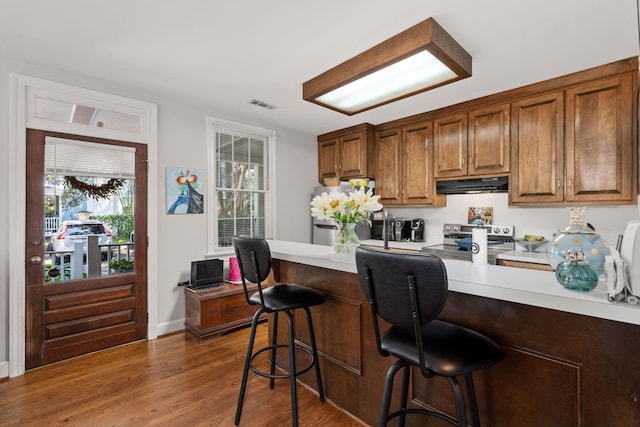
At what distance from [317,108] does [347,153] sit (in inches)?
39.0

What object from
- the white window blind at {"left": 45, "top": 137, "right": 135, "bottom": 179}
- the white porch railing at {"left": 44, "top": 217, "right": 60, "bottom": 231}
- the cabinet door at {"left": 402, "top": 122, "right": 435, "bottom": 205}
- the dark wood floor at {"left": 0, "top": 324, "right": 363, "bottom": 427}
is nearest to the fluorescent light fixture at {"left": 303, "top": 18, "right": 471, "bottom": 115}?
the cabinet door at {"left": 402, "top": 122, "right": 435, "bottom": 205}

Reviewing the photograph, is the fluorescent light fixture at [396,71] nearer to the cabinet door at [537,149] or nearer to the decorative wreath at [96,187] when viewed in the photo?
the cabinet door at [537,149]

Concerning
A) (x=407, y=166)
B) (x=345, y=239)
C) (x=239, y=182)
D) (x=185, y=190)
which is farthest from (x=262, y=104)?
(x=345, y=239)

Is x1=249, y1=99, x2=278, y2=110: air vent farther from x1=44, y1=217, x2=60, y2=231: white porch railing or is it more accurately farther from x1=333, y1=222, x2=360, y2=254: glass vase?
x1=44, y1=217, x2=60, y2=231: white porch railing

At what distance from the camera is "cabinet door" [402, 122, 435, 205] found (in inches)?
147

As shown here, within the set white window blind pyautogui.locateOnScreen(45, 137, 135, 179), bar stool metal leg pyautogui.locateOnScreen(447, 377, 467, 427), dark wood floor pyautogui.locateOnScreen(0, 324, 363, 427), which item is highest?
white window blind pyautogui.locateOnScreen(45, 137, 135, 179)

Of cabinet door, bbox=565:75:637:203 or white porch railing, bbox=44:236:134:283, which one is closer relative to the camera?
cabinet door, bbox=565:75:637:203

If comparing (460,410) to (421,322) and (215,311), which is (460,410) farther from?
(215,311)

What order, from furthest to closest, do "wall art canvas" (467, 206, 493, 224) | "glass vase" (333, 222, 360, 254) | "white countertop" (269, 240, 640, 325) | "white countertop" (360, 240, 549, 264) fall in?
"wall art canvas" (467, 206, 493, 224), "white countertop" (360, 240, 549, 264), "glass vase" (333, 222, 360, 254), "white countertop" (269, 240, 640, 325)

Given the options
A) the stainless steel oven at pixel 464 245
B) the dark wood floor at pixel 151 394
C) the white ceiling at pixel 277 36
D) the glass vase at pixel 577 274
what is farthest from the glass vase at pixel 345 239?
the stainless steel oven at pixel 464 245

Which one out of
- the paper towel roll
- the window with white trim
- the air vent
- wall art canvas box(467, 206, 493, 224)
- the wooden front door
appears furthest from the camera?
the window with white trim

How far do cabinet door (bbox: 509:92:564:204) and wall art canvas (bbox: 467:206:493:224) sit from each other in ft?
1.61

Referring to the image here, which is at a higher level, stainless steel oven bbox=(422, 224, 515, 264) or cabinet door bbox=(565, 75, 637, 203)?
cabinet door bbox=(565, 75, 637, 203)

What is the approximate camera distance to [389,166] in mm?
4141
